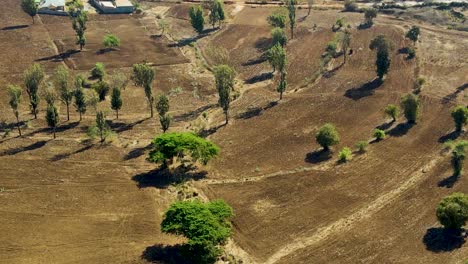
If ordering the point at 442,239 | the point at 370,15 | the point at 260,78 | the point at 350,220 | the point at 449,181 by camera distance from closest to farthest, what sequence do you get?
1. the point at 442,239
2. the point at 350,220
3. the point at 449,181
4. the point at 260,78
5. the point at 370,15

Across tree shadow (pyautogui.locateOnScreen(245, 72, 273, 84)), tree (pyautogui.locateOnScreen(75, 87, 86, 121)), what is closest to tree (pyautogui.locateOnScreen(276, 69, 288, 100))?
tree shadow (pyautogui.locateOnScreen(245, 72, 273, 84))

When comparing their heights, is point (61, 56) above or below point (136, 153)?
above

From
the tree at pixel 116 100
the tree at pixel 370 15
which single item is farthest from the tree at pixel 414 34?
Answer: the tree at pixel 116 100

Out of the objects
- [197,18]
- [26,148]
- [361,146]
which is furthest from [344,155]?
[197,18]

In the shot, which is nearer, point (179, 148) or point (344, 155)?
point (179, 148)

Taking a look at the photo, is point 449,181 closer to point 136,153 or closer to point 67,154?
point 136,153

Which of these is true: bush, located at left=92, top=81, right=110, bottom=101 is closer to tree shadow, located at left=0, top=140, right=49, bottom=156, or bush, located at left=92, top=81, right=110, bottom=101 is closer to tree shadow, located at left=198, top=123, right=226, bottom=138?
tree shadow, located at left=0, top=140, right=49, bottom=156
